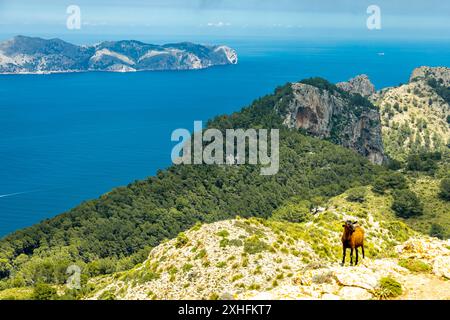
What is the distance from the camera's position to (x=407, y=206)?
69000mm

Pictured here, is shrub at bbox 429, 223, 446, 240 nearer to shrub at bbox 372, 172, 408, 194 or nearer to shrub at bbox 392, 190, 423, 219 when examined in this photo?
shrub at bbox 392, 190, 423, 219

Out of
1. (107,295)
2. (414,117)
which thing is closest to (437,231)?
(107,295)

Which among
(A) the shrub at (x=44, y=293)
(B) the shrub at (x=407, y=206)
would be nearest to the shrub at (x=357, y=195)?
(B) the shrub at (x=407, y=206)

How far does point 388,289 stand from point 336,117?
131 metres

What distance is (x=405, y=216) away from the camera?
6888cm

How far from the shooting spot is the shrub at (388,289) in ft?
59.2

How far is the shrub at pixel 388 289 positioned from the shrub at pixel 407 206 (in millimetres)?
53747

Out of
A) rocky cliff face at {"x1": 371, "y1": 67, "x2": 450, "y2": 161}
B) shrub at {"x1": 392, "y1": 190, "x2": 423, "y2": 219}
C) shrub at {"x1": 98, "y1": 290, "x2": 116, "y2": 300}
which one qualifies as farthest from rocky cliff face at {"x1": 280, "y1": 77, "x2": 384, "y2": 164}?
shrub at {"x1": 98, "y1": 290, "x2": 116, "y2": 300}

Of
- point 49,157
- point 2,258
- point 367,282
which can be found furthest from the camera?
point 49,157

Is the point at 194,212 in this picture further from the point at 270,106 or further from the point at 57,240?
the point at 270,106

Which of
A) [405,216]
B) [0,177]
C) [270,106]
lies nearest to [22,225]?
[0,177]

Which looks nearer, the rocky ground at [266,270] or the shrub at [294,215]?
the rocky ground at [266,270]

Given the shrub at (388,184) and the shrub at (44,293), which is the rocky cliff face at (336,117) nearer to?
the shrub at (388,184)

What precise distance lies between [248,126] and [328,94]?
31770 mm
